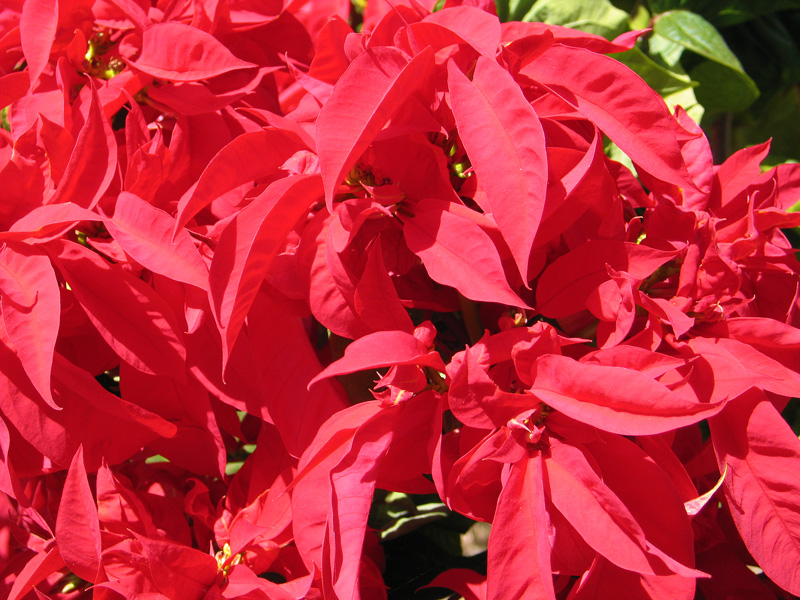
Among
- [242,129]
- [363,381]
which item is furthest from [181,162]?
[363,381]

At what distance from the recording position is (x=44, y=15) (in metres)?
0.40

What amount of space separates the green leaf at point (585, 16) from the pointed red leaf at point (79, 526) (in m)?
0.51

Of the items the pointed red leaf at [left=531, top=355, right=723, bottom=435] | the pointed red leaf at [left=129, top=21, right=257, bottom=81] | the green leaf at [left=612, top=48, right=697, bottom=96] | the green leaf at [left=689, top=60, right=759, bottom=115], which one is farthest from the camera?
the green leaf at [left=689, top=60, right=759, bottom=115]

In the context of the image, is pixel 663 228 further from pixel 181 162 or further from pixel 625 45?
pixel 181 162

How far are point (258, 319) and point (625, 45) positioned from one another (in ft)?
0.84

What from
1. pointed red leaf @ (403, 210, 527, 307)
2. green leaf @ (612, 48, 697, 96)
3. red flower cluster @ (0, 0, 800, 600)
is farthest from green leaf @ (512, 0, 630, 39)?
pointed red leaf @ (403, 210, 527, 307)

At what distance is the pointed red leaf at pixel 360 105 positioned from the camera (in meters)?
0.30

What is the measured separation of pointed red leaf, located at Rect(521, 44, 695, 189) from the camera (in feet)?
1.08

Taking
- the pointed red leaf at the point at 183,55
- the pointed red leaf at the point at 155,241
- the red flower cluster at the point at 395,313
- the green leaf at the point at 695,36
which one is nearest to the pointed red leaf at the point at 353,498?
the red flower cluster at the point at 395,313

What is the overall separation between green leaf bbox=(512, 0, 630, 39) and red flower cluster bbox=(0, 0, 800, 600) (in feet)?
0.77

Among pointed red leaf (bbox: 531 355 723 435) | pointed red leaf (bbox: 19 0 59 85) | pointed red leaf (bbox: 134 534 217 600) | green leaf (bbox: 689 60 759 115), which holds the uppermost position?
pointed red leaf (bbox: 19 0 59 85)

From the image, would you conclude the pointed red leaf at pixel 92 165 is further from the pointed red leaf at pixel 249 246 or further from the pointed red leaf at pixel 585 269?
the pointed red leaf at pixel 585 269

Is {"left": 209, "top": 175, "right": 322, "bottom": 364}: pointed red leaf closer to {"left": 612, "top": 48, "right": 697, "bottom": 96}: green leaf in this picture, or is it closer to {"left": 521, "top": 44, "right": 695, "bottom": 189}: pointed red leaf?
{"left": 521, "top": 44, "right": 695, "bottom": 189}: pointed red leaf

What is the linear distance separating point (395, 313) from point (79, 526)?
20 centimetres
